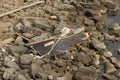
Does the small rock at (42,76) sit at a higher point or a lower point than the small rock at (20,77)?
lower

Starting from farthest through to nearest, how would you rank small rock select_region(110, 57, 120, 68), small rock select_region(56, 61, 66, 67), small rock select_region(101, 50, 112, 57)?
small rock select_region(101, 50, 112, 57) → small rock select_region(110, 57, 120, 68) → small rock select_region(56, 61, 66, 67)

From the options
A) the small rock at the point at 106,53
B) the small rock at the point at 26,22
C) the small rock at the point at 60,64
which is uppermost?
the small rock at the point at 26,22

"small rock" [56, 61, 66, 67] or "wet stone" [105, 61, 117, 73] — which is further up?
"small rock" [56, 61, 66, 67]

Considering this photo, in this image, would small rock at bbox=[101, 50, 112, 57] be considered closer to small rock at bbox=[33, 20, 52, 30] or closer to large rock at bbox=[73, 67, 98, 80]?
large rock at bbox=[73, 67, 98, 80]

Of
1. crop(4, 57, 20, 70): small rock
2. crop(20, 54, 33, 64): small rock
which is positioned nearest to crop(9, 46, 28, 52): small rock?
crop(20, 54, 33, 64): small rock

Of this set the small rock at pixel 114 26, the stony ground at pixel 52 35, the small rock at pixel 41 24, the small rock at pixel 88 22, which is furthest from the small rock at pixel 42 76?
the small rock at pixel 114 26

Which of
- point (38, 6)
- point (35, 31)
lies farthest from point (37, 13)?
point (35, 31)

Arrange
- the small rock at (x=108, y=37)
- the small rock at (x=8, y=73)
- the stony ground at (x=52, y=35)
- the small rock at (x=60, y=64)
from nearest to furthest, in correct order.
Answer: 1. the small rock at (x=8, y=73)
2. the stony ground at (x=52, y=35)
3. the small rock at (x=60, y=64)
4. the small rock at (x=108, y=37)

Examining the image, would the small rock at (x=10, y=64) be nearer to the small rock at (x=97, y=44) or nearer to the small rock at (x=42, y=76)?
the small rock at (x=42, y=76)

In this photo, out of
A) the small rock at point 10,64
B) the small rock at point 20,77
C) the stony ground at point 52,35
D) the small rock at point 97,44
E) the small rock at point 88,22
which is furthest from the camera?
the small rock at point 88,22

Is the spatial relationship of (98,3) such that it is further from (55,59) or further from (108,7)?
(55,59)
